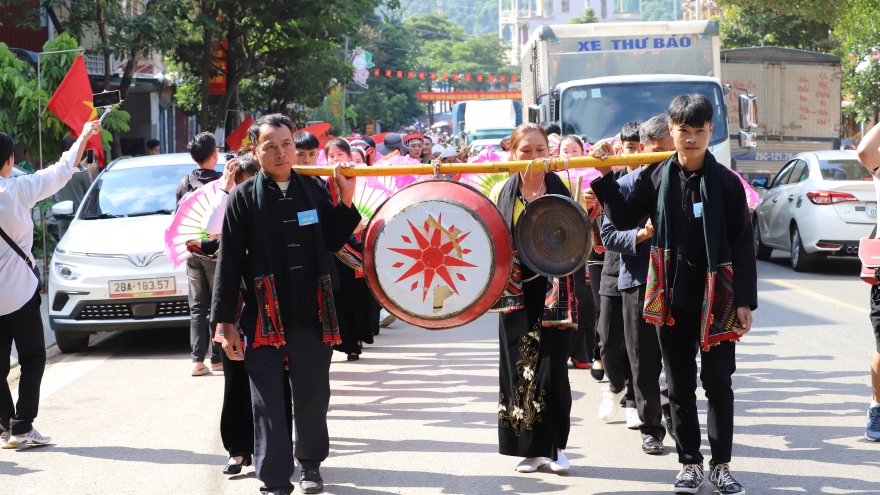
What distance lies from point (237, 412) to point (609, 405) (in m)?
2.36

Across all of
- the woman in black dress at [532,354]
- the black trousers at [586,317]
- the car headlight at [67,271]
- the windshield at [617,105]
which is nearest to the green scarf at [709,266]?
the woman in black dress at [532,354]

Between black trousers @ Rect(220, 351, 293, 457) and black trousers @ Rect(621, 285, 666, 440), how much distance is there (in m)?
2.07

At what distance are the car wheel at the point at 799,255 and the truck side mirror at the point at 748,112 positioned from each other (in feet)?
5.58

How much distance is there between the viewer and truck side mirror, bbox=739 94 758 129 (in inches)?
623

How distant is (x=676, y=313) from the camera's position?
5164 mm

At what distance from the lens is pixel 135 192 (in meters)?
10.7

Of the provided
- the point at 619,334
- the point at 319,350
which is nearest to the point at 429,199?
the point at 319,350

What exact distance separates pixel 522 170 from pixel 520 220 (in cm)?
27

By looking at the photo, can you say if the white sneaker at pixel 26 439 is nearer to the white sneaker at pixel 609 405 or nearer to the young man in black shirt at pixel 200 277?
the young man in black shirt at pixel 200 277

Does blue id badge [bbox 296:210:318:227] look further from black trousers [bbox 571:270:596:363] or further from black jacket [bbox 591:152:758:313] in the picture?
black trousers [bbox 571:270:596:363]

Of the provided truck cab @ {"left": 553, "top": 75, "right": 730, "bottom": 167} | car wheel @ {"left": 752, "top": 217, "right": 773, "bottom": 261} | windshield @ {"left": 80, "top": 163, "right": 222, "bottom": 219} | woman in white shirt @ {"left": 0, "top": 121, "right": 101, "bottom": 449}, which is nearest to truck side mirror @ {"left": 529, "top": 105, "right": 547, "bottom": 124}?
truck cab @ {"left": 553, "top": 75, "right": 730, "bottom": 167}

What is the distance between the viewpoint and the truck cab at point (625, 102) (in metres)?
15.0

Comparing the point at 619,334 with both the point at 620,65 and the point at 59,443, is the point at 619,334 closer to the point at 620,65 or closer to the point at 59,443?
the point at 59,443

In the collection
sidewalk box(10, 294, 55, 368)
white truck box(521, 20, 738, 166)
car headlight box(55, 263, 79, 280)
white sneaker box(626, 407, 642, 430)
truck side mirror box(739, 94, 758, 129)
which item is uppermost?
white truck box(521, 20, 738, 166)
